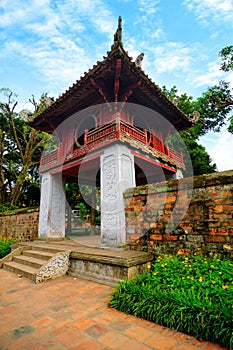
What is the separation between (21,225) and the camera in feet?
31.8

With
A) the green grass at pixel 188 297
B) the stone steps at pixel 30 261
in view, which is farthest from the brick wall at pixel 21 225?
the green grass at pixel 188 297

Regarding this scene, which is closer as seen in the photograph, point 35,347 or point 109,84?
point 35,347

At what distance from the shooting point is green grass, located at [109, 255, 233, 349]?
81.3 inches

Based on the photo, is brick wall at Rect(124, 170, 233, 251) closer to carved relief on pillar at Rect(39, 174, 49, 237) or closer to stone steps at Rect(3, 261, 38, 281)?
stone steps at Rect(3, 261, 38, 281)

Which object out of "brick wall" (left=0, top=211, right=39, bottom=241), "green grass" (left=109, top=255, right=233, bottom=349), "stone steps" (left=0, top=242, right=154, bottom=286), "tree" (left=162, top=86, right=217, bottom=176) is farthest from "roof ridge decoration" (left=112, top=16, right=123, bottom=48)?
"tree" (left=162, top=86, right=217, bottom=176)

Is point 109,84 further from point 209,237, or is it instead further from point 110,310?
point 110,310

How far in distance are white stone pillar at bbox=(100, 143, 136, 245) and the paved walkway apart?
1.71 metres

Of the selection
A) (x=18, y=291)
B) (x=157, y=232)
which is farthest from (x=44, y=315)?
(x=157, y=232)

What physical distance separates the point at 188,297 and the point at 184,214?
1820 millimetres

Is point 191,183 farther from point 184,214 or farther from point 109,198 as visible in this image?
point 109,198

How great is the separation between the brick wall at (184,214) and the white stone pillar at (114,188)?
0.90ft

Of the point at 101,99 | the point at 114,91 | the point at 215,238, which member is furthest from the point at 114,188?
the point at 101,99

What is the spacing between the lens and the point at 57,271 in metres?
4.59

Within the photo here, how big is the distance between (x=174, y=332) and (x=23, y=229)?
897cm
